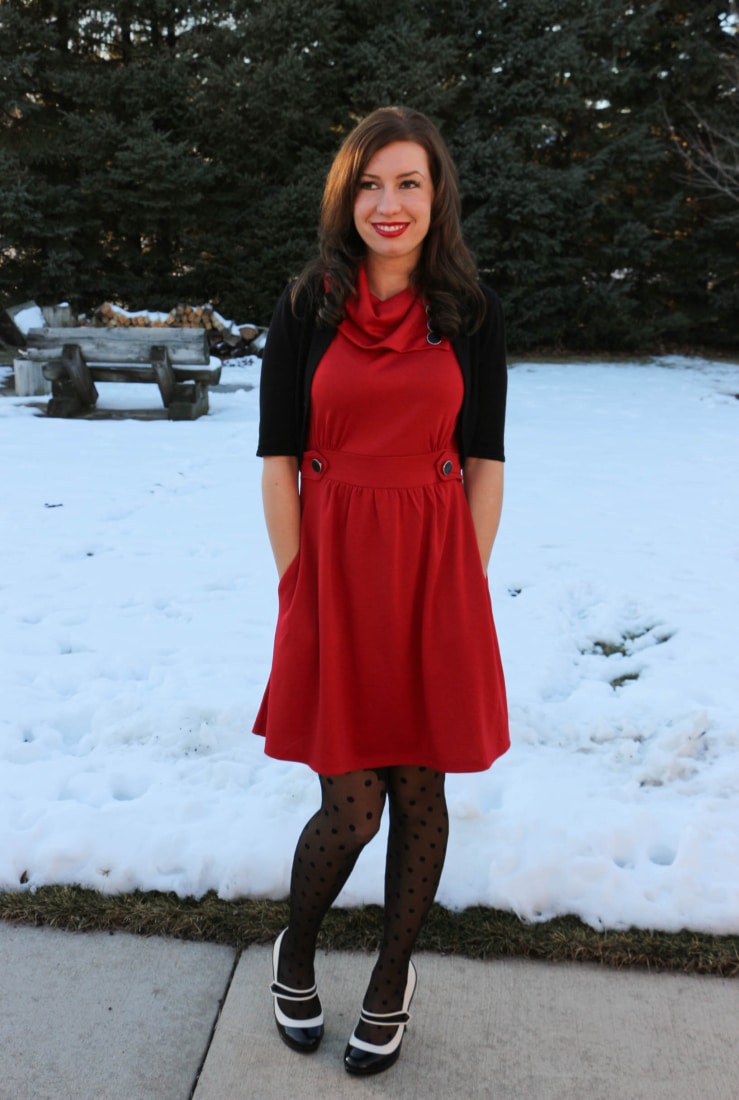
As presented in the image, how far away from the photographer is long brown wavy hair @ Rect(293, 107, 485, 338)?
179 cm

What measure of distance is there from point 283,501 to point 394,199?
602 millimetres

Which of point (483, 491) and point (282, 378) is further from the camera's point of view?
point (483, 491)

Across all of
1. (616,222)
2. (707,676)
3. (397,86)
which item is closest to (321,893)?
(707,676)

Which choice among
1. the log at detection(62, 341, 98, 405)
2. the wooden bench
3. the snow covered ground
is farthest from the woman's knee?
the log at detection(62, 341, 98, 405)

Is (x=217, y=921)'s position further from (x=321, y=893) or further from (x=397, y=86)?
(x=397, y=86)

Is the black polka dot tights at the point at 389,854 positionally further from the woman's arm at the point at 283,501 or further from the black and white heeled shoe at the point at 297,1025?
the woman's arm at the point at 283,501

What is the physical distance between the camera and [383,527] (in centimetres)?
178

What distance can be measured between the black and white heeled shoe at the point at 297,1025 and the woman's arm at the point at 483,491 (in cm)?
95

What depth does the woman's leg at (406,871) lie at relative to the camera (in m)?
1.87

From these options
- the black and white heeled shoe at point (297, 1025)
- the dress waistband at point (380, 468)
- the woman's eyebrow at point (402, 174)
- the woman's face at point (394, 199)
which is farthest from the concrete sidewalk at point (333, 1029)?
the woman's eyebrow at point (402, 174)

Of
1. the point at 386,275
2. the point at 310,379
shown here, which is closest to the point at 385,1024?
the point at 310,379

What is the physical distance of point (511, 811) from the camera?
8.77 feet

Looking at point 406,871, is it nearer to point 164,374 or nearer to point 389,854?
point 389,854

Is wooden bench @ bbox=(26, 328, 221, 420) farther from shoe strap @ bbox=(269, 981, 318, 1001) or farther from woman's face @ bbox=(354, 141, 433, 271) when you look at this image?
shoe strap @ bbox=(269, 981, 318, 1001)
